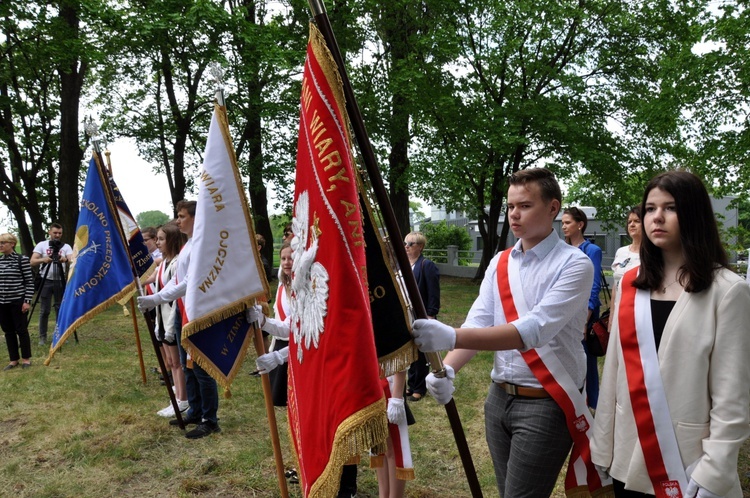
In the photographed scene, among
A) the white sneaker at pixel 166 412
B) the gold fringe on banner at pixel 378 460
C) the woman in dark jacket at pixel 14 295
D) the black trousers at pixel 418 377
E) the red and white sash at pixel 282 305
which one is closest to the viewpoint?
the gold fringe on banner at pixel 378 460

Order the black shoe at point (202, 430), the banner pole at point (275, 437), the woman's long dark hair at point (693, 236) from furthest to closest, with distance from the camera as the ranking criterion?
the black shoe at point (202, 430) < the banner pole at point (275, 437) < the woman's long dark hair at point (693, 236)

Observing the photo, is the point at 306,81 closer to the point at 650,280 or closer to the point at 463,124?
the point at 650,280

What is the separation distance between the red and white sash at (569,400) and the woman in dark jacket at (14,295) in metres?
8.25

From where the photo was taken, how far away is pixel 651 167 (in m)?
18.2

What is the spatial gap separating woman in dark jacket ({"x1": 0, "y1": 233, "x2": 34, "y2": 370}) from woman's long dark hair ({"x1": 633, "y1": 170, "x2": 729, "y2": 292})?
349 inches

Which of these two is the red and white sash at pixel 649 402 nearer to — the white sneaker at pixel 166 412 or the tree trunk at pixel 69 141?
the white sneaker at pixel 166 412

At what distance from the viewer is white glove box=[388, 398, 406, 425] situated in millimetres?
3402

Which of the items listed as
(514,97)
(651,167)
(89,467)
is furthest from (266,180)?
(89,467)

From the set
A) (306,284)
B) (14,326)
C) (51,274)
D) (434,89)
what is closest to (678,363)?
(306,284)

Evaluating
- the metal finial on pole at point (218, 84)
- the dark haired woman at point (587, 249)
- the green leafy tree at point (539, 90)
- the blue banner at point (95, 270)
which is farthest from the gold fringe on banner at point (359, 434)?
the green leafy tree at point (539, 90)

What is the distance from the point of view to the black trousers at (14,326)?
8242 millimetres

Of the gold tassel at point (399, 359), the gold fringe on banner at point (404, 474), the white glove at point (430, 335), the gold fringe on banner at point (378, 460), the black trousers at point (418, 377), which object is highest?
the white glove at point (430, 335)

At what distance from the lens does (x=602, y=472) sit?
7.63 ft

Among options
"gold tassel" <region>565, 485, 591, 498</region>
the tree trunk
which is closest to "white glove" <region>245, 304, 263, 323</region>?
"gold tassel" <region>565, 485, 591, 498</region>
